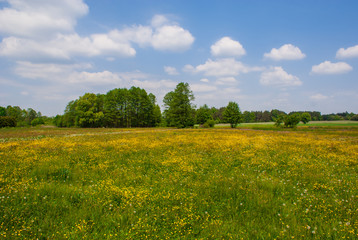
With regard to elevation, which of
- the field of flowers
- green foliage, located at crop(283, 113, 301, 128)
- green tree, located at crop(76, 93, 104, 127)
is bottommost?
the field of flowers

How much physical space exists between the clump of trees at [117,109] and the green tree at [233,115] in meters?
33.9

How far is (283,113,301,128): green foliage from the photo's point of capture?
1793 inches

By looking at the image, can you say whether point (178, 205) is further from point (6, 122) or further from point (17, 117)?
point (17, 117)

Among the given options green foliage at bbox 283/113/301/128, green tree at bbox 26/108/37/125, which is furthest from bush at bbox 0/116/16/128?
green tree at bbox 26/108/37/125

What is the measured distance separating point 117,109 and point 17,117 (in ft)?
311

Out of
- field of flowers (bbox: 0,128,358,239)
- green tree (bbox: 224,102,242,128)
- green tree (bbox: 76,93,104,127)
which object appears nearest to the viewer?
field of flowers (bbox: 0,128,358,239)

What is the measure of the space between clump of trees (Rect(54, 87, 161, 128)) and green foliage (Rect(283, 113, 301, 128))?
5474cm

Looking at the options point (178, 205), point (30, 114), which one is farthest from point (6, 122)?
point (30, 114)

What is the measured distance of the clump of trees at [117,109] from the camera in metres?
75.2

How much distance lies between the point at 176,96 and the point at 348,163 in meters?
51.5

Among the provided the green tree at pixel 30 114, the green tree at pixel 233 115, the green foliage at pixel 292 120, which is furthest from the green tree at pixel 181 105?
the green tree at pixel 30 114

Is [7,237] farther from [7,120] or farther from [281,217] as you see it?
[7,120]

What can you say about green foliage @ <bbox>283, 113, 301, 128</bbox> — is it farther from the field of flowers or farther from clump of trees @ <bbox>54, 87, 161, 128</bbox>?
clump of trees @ <bbox>54, 87, 161, 128</bbox>

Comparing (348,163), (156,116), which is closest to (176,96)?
(156,116)
